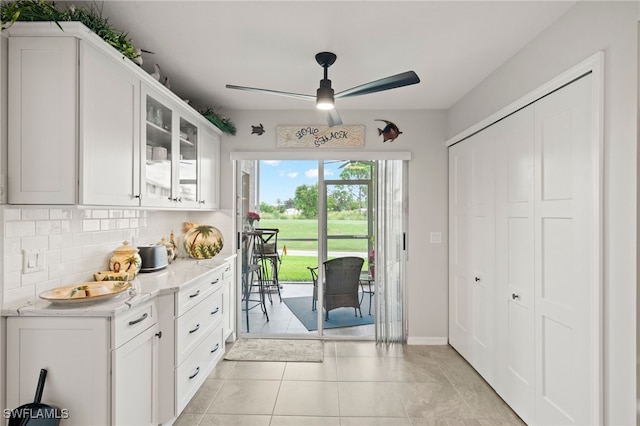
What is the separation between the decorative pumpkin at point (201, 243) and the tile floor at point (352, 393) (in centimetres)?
107

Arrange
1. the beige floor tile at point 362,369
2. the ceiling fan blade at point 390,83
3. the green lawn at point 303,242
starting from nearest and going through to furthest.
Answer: the ceiling fan blade at point 390,83 → the beige floor tile at point 362,369 → the green lawn at point 303,242

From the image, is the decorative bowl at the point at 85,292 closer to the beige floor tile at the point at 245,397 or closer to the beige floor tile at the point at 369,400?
the beige floor tile at the point at 245,397

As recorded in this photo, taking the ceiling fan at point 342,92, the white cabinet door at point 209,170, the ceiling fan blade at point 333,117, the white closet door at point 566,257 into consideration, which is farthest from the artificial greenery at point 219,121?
the white closet door at point 566,257

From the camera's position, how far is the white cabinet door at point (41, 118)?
1663mm

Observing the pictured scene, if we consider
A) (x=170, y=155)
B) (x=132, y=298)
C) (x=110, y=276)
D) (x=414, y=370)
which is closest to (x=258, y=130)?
(x=170, y=155)

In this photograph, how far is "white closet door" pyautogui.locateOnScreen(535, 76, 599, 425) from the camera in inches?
69.5

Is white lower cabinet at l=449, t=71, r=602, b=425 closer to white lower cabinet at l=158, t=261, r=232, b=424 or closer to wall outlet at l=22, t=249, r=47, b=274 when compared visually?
white lower cabinet at l=158, t=261, r=232, b=424

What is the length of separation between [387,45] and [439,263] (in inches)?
95.3

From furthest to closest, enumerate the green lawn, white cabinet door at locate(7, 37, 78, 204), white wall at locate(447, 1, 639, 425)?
the green lawn < white cabinet door at locate(7, 37, 78, 204) < white wall at locate(447, 1, 639, 425)

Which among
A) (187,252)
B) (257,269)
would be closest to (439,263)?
(257,269)

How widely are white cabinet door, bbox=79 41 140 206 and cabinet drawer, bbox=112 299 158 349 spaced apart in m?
0.61

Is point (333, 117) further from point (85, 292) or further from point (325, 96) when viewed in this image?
point (85, 292)

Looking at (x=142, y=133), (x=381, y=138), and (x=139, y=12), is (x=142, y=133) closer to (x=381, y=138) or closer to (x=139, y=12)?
(x=139, y=12)

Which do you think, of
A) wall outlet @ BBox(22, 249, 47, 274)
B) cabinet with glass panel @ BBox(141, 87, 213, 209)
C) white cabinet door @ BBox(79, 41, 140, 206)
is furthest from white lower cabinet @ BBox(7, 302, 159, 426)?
cabinet with glass panel @ BBox(141, 87, 213, 209)
